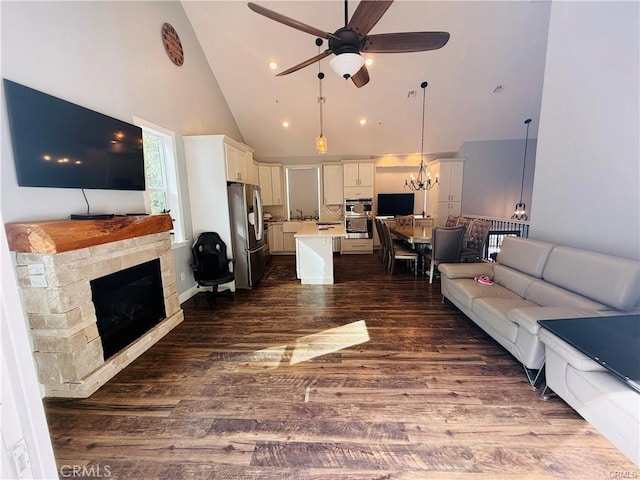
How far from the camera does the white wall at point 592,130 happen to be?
7.23 ft

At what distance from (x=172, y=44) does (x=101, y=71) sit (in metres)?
1.50

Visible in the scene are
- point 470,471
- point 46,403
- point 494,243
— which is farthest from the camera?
point 494,243

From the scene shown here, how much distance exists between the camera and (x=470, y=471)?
1470 millimetres

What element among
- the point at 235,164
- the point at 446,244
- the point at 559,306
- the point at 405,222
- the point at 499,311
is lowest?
the point at 499,311

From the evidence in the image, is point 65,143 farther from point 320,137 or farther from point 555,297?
point 555,297

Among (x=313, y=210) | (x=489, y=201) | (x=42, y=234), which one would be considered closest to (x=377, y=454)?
(x=42, y=234)

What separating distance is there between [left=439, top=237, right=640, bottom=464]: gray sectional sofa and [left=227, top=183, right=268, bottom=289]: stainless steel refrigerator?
9.76 feet

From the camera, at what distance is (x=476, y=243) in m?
4.82

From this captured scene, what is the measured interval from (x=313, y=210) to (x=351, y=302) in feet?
14.2

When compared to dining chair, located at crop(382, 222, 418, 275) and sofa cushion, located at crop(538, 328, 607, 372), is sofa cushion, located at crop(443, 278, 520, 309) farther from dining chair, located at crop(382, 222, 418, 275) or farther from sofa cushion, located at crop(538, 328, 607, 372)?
dining chair, located at crop(382, 222, 418, 275)

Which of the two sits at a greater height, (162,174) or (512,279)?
(162,174)

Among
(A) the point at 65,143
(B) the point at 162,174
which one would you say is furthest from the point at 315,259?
(A) the point at 65,143

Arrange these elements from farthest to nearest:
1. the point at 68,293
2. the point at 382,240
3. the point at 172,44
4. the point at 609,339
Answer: the point at 382,240
the point at 172,44
the point at 68,293
the point at 609,339

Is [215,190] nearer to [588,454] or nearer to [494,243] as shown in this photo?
[588,454]
